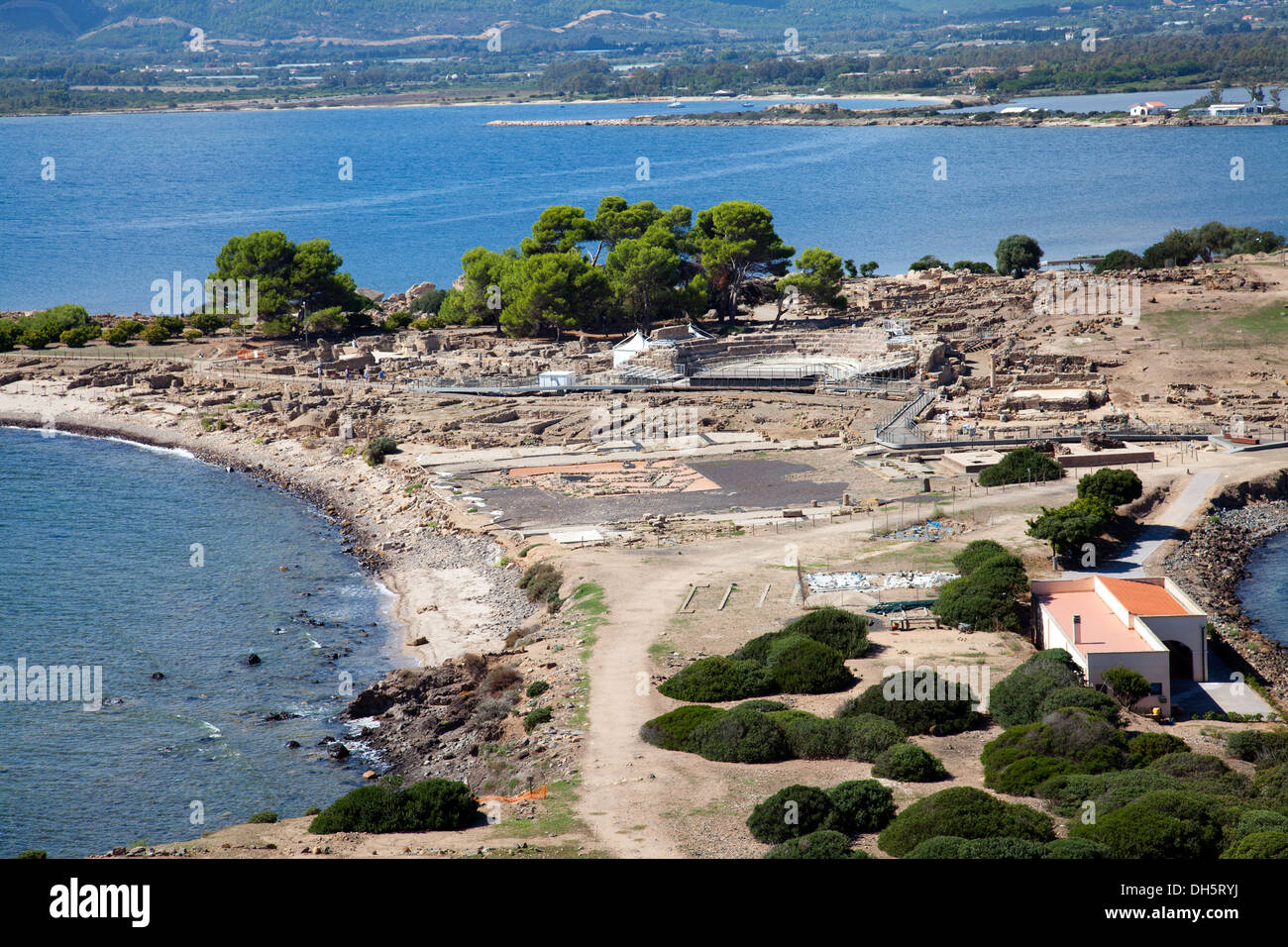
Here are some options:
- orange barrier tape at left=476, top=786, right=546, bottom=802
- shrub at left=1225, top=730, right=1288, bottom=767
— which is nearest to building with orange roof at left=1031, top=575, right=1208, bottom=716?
shrub at left=1225, top=730, right=1288, bottom=767

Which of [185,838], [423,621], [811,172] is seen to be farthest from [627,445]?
→ [811,172]

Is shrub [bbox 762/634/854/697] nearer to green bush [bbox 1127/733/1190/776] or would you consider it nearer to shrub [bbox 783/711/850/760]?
shrub [bbox 783/711/850/760]

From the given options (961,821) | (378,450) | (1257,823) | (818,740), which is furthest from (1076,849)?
(378,450)

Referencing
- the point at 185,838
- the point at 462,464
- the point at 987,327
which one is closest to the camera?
the point at 185,838

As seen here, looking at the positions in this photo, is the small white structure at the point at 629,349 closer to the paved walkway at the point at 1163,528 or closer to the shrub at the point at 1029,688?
the paved walkway at the point at 1163,528

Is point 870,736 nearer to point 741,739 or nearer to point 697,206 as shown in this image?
point 741,739

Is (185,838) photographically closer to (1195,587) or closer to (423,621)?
(423,621)

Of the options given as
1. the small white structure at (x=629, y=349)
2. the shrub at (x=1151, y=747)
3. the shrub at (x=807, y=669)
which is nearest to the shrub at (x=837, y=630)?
the shrub at (x=807, y=669)
